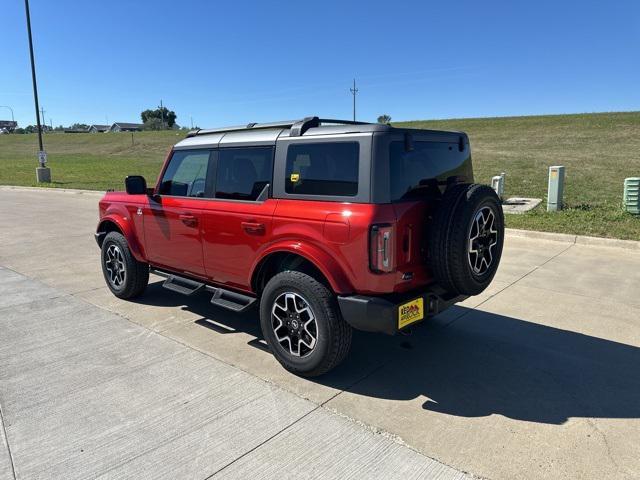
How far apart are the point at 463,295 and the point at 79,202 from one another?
50.1 ft

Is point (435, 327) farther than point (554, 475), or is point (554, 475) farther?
point (435, 327)

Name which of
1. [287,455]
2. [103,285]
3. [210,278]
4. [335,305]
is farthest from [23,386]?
[103,285]

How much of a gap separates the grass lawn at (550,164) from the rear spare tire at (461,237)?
594cm

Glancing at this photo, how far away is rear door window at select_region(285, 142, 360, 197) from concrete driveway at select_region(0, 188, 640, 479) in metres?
1.40

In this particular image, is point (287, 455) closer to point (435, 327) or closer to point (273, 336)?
point (273, 336)

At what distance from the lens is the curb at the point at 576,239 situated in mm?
7707

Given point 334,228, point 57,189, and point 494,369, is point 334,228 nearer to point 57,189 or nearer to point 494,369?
point 494,369

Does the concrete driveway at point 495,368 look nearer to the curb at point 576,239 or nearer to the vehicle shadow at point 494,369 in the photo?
the vehicle shadow at point 494,369

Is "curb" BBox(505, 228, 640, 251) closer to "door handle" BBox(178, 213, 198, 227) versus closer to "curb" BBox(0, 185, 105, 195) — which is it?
"door handle" BBox(178, 213, 198, 227)

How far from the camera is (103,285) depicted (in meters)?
6.05

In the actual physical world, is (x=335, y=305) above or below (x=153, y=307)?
above

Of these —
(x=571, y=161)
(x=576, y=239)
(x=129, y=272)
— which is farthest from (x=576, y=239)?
(x=571, y=161)

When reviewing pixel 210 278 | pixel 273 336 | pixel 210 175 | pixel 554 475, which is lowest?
pixel 554 475

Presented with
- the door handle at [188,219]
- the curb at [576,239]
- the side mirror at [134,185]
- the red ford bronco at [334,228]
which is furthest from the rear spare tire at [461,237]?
the curb at [576,239]
